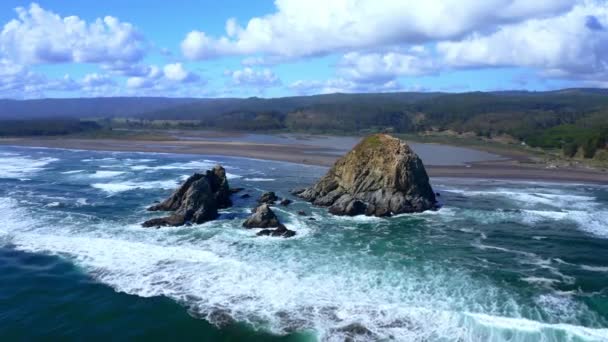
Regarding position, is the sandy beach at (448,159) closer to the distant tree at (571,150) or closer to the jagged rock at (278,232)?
the distant tree at (571,150)

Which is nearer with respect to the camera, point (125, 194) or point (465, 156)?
point (125, 194)

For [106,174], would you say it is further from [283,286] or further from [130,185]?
[283,286]

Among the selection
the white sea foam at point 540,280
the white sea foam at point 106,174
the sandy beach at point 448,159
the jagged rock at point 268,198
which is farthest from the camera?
the sandy beach at point 448,159

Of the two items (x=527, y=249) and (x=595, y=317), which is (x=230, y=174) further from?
(x=595, y=317)

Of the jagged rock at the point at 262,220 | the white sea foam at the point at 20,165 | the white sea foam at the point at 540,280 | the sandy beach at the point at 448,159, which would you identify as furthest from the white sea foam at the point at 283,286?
the sandy beach at the point at 448,159

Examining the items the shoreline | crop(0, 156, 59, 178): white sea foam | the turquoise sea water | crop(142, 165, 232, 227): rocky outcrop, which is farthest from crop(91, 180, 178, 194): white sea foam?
the shoreline

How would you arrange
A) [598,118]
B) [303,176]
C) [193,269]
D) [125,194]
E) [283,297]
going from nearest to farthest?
[283,297] → [193,269] → [125,194] → [303,176] → [598,118]

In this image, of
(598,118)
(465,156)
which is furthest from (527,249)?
(598,118)

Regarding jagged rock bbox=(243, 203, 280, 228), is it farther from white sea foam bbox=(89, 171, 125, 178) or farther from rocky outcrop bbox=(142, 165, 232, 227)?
white sea foam bbox=(89, 171, 125, 178)
